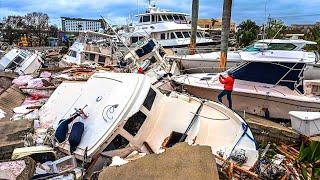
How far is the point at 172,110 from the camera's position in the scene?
7.73m

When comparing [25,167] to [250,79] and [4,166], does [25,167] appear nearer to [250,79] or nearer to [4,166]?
[4,166]

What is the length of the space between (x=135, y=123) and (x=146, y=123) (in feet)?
0.84

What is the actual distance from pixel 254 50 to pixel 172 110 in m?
6.85

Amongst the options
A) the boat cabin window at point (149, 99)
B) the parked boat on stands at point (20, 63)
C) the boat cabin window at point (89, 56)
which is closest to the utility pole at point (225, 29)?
the boat cabin window at point (149, 99)

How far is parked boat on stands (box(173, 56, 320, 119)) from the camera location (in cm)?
1052

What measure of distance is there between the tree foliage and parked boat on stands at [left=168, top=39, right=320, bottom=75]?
46.5 feet

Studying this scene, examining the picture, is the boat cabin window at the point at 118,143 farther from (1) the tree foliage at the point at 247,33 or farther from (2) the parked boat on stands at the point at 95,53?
(1) the tree foliage at the point at 247,33

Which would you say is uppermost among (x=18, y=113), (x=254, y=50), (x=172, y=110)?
(x=254, y=50)

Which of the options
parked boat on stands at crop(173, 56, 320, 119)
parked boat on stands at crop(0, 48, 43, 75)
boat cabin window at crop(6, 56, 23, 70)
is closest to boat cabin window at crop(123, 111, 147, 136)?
parked boat on stands at crop(173, 56, 320, 119)

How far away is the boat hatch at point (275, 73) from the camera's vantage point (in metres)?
11.0

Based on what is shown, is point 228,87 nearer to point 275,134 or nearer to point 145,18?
point 275,134

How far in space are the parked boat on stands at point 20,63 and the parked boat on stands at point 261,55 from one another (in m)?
7.54

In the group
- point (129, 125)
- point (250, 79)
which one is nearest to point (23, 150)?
point (129, 125)

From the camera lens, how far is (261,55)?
11.9m
